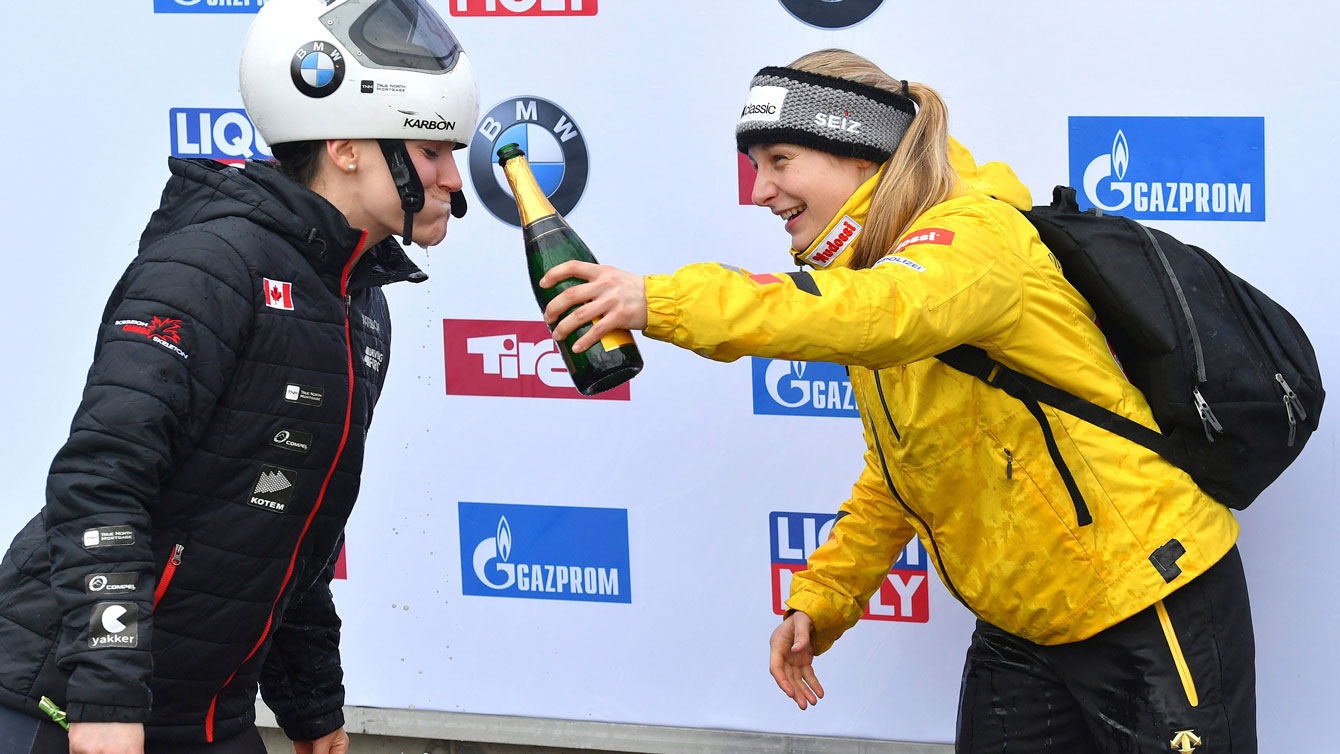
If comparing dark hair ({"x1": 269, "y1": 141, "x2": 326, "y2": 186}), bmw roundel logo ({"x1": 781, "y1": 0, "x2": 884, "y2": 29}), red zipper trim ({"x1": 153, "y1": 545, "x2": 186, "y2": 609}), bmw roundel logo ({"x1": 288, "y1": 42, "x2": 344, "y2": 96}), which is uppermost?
bmw roundel logo ({"x1": 781, "y1": 0, "x2": 884, "y2": 29})

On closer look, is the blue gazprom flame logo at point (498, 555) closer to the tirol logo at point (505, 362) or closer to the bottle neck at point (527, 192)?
the tirol logo at point (505, 362)

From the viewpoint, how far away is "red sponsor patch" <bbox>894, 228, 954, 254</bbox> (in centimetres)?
207

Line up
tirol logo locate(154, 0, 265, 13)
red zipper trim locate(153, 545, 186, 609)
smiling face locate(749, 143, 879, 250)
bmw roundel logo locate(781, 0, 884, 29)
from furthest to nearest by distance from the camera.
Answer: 1. tirol logo locate(154, 0, 265, 13)
2. bmw roundel logo locate(781, 0, 884, 29)
3. smiling face locate(749, 143, 879, 250)
4. red zipper trim locate(153, 545, 186, 609)

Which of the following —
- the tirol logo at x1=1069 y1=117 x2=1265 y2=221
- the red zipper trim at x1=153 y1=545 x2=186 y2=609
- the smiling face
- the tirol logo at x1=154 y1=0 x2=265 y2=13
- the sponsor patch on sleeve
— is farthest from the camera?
the tirol logo at x1=154 y1=0 x2=265 y2=13

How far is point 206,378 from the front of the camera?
2.12 meters

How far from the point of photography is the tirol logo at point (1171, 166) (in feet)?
9.66

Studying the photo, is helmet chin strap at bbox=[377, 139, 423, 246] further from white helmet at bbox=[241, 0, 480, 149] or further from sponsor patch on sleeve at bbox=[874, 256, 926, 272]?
sponsor patch on sleeve at bbox=[874, 256, 926, 272]

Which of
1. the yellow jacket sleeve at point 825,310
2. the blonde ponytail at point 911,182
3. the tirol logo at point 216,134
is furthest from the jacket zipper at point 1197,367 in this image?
the tirol logo at point 216,134

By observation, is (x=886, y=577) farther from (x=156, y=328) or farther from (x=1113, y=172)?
(x=156, y=328)

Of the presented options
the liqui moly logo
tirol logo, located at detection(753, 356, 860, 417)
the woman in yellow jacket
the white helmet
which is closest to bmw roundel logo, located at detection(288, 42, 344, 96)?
the white helmet

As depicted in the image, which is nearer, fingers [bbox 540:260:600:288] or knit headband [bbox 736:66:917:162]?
fingers [bbox 540:260:600:288]

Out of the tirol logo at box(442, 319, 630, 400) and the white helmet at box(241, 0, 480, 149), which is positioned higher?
the white helmet at box(241, 0, 480, 149)

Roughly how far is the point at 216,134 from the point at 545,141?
89cm

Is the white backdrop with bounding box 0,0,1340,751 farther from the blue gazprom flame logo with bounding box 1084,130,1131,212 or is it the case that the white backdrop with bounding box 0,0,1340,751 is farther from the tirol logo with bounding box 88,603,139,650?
the tirol logo with bounding box 88,603,139,650
